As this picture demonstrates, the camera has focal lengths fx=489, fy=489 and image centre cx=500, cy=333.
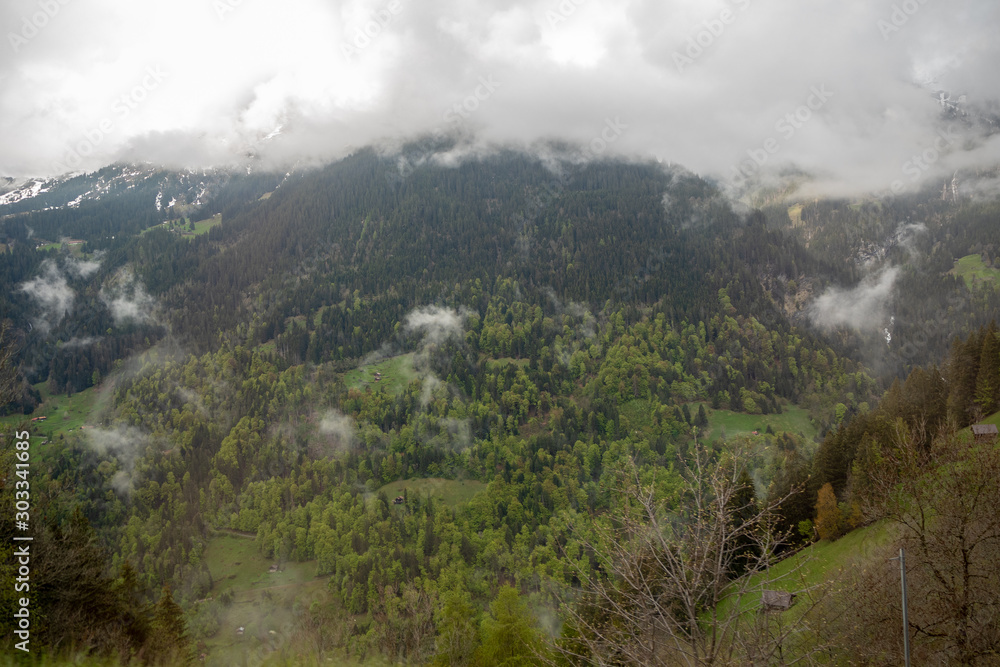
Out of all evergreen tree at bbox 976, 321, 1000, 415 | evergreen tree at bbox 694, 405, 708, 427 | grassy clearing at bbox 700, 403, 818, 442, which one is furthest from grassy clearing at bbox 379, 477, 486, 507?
evergreen tree at bbox 976, 321, 1000, 415

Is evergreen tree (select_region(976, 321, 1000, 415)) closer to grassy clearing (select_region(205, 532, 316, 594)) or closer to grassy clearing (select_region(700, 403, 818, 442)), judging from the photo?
grassy clearing (select_region(700, 403, 818, 442))

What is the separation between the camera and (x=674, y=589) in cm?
1055

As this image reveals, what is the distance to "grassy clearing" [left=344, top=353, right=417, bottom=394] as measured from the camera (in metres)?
145

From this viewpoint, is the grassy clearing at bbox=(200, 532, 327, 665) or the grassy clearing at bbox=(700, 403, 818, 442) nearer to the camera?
the grassy clearing at bbox=(200, 532, 327, 665)

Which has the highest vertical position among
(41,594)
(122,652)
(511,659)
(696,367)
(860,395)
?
(41,594)

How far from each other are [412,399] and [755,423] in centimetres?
9223

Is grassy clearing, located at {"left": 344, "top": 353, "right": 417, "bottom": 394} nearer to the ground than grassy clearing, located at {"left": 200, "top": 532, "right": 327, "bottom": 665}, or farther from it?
farther from it

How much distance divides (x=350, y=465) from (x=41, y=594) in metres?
104

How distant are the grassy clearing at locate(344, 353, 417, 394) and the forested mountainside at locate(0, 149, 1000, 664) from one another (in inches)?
49.3

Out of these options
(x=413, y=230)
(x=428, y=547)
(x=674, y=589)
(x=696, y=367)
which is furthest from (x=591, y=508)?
(x=413, y=230)

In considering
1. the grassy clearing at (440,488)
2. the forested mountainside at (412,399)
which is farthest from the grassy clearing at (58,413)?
the grassy clearing at (440,488)

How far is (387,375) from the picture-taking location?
151m

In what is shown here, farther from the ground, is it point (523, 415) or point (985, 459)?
point (985, 459)

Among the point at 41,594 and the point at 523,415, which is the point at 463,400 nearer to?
the point at 523,415
